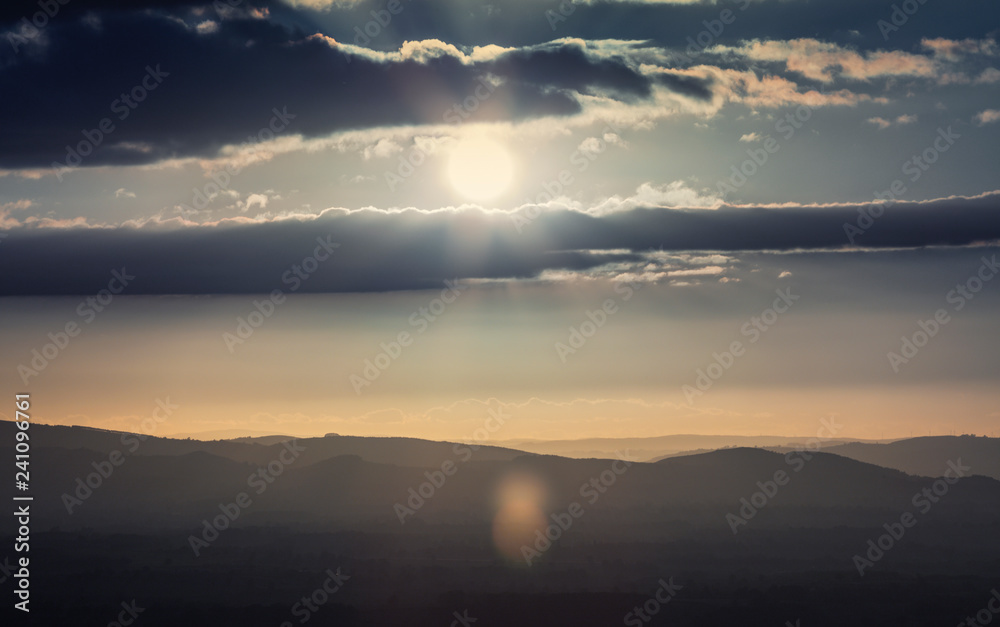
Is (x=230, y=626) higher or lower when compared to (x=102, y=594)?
lower

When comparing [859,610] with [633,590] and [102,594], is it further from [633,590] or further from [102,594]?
[102,594]

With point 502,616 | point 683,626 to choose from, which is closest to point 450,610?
point 502,616

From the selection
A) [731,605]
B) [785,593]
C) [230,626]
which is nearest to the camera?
[230,626]
